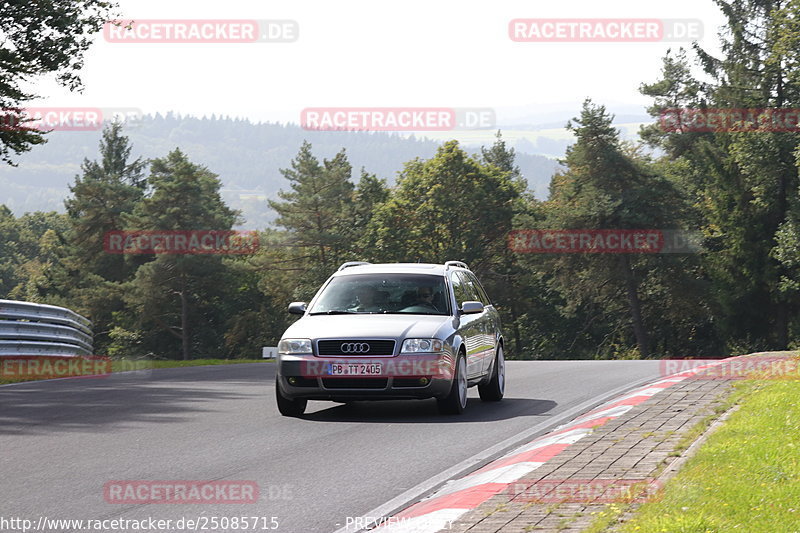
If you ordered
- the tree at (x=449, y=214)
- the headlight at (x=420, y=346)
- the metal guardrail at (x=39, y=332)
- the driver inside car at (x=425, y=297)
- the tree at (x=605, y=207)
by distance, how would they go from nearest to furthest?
the headlight at (x=420, y=346), the driver inside car at (x=425, y=297), the metal guardrail at (x=39, y=332), the tree at (x=605, y=207), the tree at (x=449, y=214)

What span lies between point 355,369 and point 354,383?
164 millimetres

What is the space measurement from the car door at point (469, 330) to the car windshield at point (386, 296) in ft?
1.02

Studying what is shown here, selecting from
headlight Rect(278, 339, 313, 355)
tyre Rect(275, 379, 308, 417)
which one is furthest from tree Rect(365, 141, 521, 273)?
headlight Rect(278, 339, 313, 355)

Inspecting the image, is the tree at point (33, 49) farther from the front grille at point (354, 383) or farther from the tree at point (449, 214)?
the tree at point (449, 214)

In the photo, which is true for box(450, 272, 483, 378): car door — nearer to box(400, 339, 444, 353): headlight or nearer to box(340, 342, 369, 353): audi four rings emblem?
box(400, 339, 444, 353): headlight

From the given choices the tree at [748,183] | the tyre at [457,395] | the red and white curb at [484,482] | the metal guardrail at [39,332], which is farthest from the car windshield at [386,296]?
the tree at [748,183]

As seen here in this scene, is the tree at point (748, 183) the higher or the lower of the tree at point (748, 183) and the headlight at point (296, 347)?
the higher

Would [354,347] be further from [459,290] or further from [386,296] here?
[459,290]

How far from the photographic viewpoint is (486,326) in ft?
48.5

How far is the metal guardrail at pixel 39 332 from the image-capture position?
20.6 metres

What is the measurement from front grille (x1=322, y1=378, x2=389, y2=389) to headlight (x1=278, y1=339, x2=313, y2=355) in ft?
1.33

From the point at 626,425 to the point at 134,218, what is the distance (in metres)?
70.2

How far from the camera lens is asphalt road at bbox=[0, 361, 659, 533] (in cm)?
736

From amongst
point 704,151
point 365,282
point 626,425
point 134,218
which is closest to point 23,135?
point 365,282
